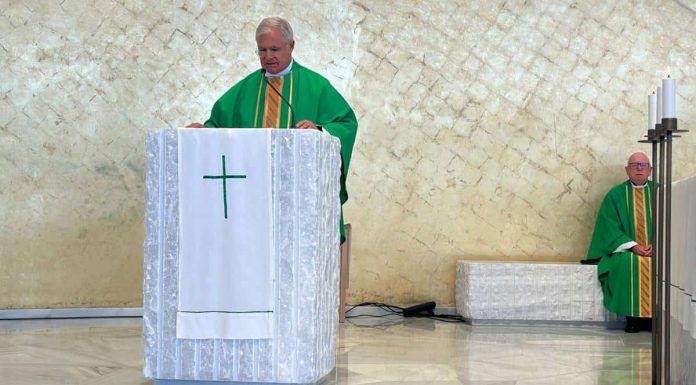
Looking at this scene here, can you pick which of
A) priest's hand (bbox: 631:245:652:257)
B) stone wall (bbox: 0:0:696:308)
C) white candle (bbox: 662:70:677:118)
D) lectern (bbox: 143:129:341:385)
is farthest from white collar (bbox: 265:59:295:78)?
priest's hand (bbox: 631:245:652:257)

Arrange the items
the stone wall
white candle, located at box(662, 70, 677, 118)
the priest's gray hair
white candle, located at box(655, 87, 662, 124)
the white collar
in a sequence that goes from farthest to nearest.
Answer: the stone wall, the white collar, the priest's gray hair, white candle, located at box(655, 87, 662, 124), white candle, located at box(662, 70, 677, 118)

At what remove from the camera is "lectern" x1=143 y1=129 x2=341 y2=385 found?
3.92 m

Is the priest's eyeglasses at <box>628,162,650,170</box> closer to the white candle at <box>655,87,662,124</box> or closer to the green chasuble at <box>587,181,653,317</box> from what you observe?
the green chasuble at <box>587,181,653,317</box>

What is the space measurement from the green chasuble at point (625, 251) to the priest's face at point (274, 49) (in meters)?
3.53

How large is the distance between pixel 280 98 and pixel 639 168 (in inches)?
147

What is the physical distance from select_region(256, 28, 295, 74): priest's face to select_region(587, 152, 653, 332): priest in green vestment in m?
3.54

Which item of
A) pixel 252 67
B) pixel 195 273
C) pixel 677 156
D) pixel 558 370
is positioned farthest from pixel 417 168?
pixel 195 273

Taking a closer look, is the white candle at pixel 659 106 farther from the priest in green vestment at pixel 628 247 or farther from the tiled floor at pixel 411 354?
the priest in green vestment at pixel 628 247

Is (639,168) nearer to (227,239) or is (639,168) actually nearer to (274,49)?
(274,49)

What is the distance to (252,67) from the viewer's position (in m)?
7.88

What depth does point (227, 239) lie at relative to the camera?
3.94 meters

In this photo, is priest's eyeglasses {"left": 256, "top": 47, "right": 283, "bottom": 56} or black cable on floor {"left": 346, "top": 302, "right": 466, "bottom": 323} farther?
black cable on floor {"left": 346, "top": 302, "right": 466, "bottom": 323}

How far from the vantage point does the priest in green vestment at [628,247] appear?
7078 millimetres

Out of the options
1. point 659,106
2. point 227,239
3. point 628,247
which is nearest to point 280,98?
point 227,239
